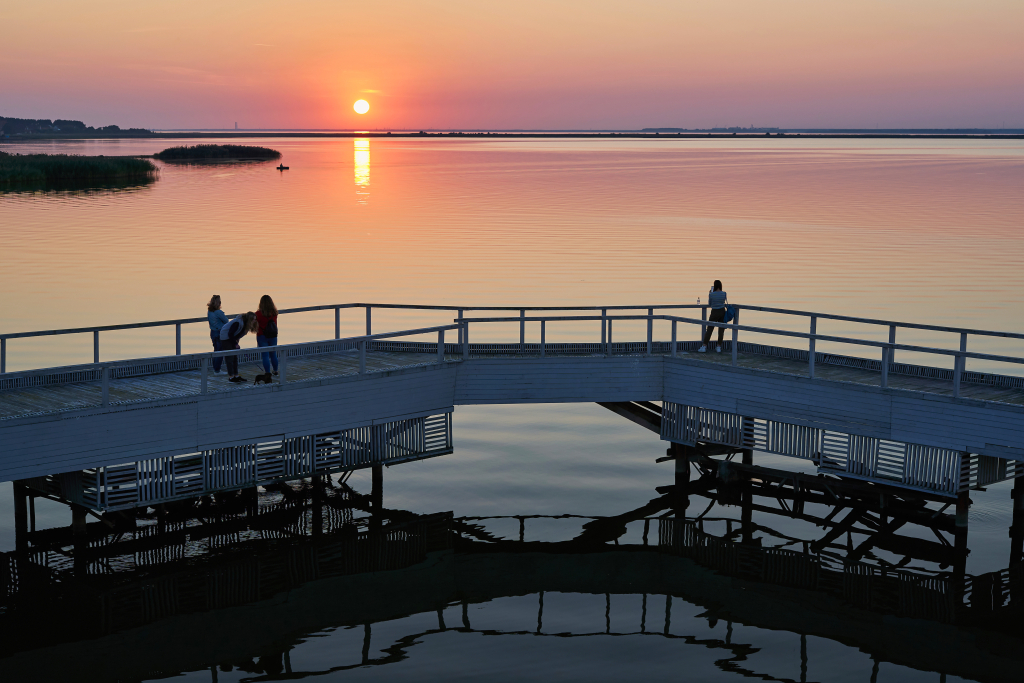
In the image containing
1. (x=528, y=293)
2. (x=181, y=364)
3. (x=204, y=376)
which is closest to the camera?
(x=204, y=376)

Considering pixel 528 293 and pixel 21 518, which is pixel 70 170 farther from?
pixel 21 518

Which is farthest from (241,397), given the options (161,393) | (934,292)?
(934,292)

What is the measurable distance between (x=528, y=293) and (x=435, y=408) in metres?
25.7

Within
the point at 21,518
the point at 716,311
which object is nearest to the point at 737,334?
the point at 716,311

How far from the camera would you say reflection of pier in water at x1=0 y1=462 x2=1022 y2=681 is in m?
16.9

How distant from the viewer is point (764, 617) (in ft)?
58.8

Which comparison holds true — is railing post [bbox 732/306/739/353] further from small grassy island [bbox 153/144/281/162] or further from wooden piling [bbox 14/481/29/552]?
small grassy island [bbox 153/144/281/162]

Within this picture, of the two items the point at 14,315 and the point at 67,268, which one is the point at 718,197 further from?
the point at 14,315

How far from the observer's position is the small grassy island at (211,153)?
525 feet

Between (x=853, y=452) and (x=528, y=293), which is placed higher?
(x=528, y=293)

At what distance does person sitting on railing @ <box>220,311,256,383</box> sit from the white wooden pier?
48cm

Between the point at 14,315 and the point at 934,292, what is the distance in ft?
121

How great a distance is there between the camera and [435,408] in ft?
69.5

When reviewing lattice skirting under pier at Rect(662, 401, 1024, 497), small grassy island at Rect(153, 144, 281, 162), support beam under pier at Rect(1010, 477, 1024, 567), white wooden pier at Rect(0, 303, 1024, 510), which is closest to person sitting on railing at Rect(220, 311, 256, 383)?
white wooden pier at Rect(0, 303, 1024, 510)
